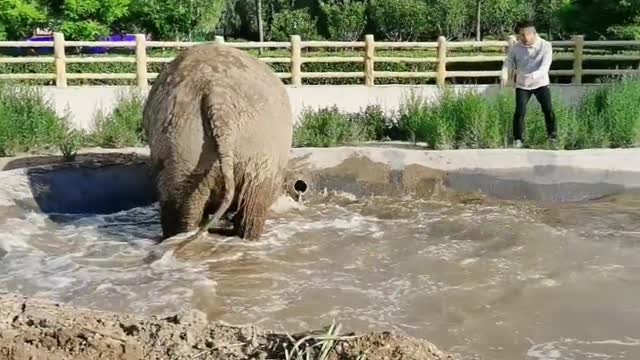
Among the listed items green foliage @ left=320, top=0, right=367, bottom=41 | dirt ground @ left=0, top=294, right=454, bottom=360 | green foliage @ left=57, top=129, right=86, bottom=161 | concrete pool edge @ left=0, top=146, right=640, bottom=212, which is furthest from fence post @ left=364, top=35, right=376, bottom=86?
green foliage @ left=320, top=0, right=367, bottom=41

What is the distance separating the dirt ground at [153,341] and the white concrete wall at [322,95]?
10.2 m

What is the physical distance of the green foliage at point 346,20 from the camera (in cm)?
3759

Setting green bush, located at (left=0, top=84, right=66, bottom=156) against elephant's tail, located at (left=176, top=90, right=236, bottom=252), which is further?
green bush, located at (left=0, top=84, right=66, bottom=156)

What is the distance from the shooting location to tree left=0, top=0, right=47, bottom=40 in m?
23.0

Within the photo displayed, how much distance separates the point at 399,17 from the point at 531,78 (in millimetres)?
28752

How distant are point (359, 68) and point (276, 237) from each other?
501 inches

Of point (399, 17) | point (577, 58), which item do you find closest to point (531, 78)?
point (577, 58)

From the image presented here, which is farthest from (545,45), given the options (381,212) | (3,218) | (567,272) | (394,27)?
(394,27)

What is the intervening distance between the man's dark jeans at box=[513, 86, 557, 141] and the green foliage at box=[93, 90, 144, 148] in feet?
13.7

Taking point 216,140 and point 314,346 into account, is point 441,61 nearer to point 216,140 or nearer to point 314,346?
point 216,140

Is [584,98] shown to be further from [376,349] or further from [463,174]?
[376,349]

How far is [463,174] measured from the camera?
895 cm

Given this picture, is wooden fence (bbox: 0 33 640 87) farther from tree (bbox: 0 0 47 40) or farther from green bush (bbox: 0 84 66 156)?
tree (bbox: 0 0 47 40)

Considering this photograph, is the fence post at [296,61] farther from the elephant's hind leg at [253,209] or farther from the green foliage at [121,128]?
the elephant's hind leg at [253,209]
